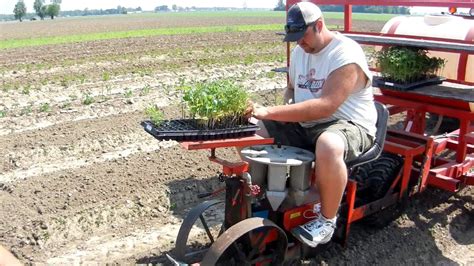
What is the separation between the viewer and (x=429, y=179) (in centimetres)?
457

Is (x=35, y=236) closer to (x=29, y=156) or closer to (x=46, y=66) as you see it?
(x=29, y=156)

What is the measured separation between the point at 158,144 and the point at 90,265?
8.53 ft

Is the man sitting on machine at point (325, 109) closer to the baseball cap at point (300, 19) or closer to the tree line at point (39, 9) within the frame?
the baseball cap at point (300, 19)

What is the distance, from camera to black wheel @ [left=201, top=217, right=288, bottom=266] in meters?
3.23

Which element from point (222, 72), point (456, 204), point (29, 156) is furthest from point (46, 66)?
point (456, 204)

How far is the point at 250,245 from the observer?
11.3 ft

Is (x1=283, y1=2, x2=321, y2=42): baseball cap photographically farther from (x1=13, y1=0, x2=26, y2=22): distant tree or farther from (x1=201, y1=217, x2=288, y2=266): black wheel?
(x1=13, y1=0, x2=26, y2=22): distant tree

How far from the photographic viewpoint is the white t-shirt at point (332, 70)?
11.6 ft

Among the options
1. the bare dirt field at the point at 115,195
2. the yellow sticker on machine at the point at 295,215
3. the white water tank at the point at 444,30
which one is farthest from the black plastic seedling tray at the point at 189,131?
the white water tank at the point at 444,30

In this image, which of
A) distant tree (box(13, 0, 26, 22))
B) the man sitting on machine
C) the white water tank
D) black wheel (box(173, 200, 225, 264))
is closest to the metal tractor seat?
the man sitting on machine

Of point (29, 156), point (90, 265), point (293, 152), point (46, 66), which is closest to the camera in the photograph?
point (293, 152)

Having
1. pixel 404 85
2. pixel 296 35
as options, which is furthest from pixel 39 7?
pixel 296 35

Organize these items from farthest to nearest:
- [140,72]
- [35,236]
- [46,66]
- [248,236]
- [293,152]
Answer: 1. [46,66]
2. [140,72]
3. [35,236]
4. [293,152]
5. [248,236]

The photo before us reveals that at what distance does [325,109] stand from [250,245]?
99cm
